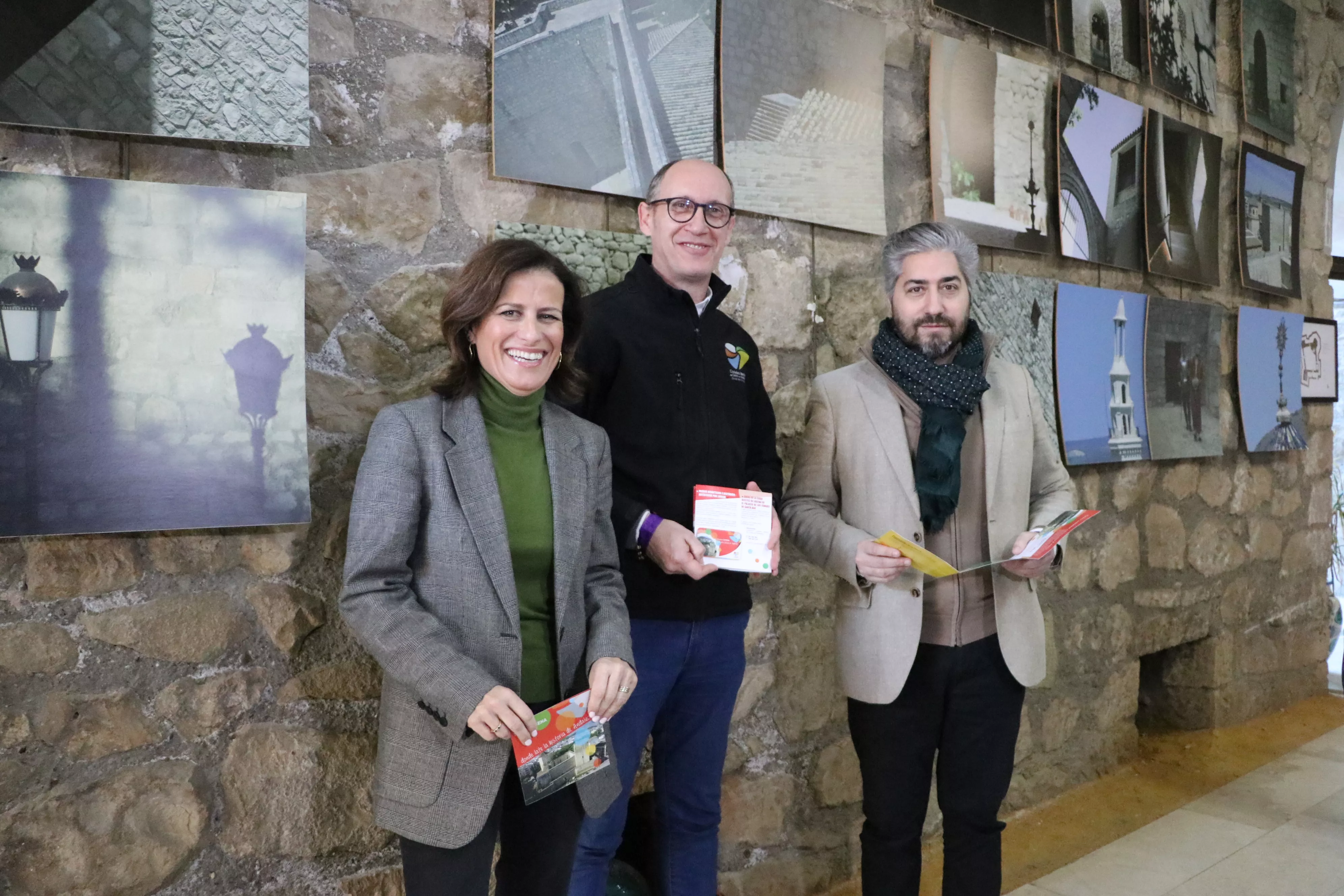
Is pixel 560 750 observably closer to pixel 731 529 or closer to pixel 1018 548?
pixel 731 529

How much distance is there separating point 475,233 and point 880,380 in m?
0.97

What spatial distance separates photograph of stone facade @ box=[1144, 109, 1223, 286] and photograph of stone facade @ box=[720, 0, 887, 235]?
1.67 metres

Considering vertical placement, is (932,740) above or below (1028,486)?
below

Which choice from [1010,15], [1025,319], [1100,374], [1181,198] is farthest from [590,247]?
[1181,198]

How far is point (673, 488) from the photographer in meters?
1.89

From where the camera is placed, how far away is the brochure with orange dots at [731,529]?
1.78 meters

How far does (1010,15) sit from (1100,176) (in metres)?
0.76

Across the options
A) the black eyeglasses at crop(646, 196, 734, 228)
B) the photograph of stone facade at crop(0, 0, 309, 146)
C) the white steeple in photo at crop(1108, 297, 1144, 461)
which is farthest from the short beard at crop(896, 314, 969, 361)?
the white steeple in photo at crop(1108, 297, 1144, 461)

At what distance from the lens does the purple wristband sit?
5.99 ft

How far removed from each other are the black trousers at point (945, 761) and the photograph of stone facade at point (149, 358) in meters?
1.33

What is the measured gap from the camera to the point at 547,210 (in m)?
2.18

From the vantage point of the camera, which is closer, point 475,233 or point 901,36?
point 475,233

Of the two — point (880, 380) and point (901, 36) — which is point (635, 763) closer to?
point (880, 380)

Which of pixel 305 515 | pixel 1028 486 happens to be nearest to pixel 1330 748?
pixel 1028 486
